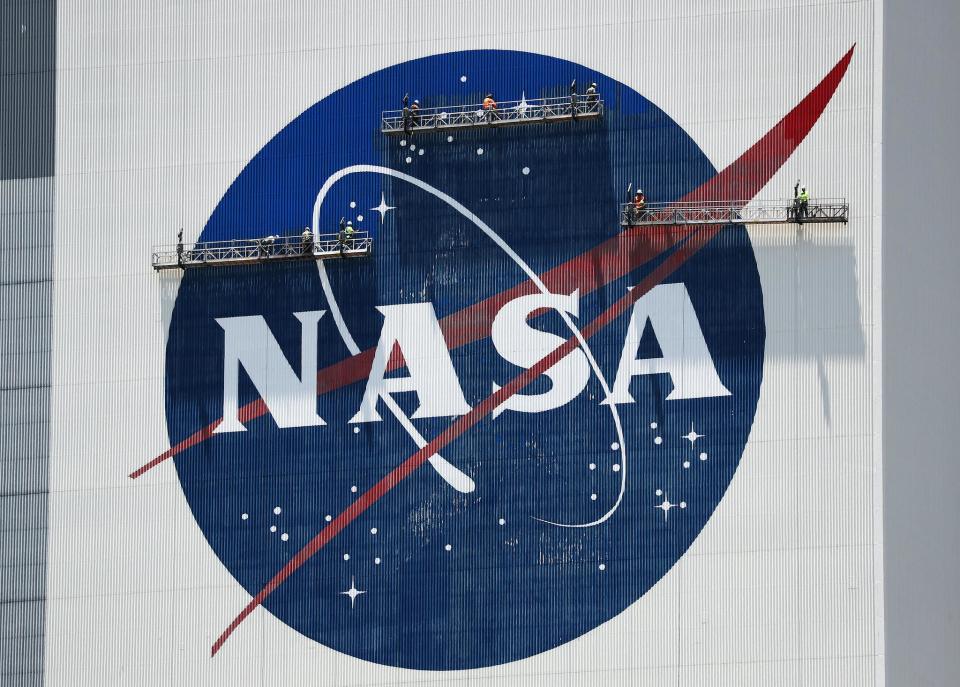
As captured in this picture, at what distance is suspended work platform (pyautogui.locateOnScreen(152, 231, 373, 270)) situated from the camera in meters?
76.2

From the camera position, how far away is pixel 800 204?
72438mm

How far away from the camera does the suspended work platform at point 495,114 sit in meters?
75.2

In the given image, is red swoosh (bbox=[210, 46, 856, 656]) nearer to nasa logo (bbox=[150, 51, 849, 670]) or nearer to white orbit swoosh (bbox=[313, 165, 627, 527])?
nasa logo (bbox=[150, 51, 849, 670])

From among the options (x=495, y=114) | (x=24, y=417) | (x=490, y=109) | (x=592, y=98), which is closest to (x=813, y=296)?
(x=592, y=98)

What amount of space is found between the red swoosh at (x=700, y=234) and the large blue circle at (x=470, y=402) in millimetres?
354

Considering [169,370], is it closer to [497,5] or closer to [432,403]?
[432,403]

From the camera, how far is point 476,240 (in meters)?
75.7

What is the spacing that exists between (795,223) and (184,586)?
2680cm

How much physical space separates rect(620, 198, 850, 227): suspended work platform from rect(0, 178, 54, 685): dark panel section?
23937mm

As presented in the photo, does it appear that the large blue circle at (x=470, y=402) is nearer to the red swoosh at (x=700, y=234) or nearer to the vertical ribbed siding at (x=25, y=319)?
the red swoosh at (x=700, y=234)

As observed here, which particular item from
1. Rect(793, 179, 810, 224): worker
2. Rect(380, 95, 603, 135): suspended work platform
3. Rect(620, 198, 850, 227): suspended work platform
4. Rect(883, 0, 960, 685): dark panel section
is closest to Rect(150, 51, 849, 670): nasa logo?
Rect(380, 95, 603, 135): suspended work platform

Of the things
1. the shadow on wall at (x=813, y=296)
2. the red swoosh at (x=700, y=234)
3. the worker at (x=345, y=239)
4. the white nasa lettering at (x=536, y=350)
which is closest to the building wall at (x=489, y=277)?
the shadow on wall at (x=813, y=296)

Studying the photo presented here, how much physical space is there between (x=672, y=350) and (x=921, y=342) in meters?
8.98

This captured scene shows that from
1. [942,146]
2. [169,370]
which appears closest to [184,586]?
[169,370]
